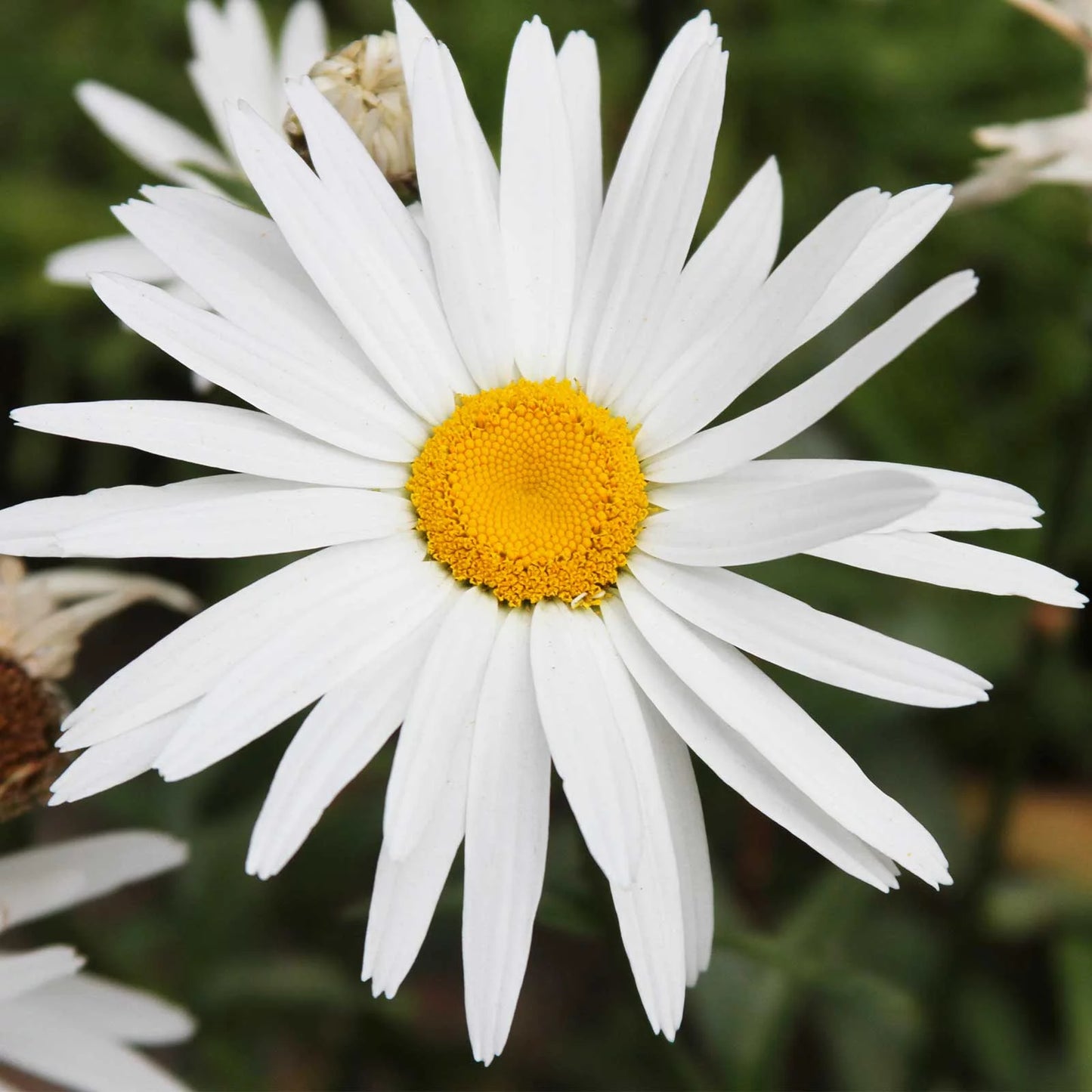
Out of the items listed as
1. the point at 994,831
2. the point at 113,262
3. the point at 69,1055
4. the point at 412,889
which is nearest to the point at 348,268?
the point at 412,889

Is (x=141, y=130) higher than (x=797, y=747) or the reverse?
higher

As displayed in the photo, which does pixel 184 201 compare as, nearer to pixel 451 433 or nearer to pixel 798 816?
pixel 451 433

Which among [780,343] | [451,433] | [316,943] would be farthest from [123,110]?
[316,943]

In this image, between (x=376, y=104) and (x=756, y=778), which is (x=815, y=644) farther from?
(x=376, y=104)

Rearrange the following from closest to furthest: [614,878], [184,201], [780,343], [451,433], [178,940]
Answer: [614,878] → [780,343] → [184,201] → [451,433] → [178,940]

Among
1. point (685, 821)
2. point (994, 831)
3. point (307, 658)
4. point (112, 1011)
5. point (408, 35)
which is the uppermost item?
point (408, 35)
